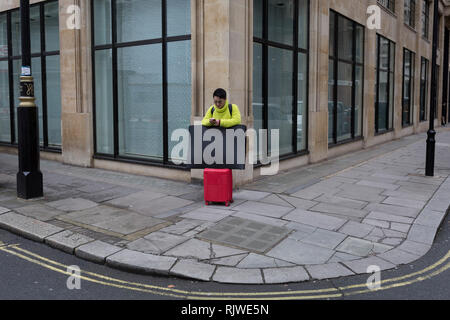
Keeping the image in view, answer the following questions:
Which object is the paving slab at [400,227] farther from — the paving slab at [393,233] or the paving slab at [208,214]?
the paving slab at [208,214]

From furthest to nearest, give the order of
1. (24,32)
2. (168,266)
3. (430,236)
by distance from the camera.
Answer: (24,32)
(430,236)
(168,266)

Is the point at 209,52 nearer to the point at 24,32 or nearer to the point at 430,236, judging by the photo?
the point at 24,32

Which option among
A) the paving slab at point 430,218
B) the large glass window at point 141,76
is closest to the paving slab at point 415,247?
the paving slab at point 430,218

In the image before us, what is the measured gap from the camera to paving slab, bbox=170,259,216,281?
15.0 feet

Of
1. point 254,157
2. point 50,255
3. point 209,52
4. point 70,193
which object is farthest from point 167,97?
point 50,255

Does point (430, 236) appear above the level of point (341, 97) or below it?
below

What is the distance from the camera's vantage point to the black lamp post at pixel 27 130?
298 inches

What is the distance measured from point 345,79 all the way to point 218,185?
944 cm

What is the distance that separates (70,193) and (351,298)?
19.2ft

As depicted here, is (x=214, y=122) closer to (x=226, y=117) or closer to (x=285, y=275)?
(x=226, y=117)

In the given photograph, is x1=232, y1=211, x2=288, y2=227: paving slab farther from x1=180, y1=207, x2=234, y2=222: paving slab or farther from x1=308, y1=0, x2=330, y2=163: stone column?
x1=308, y1=0, x2=330, y2=163: stone column

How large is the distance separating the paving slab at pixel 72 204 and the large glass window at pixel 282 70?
4.32 m

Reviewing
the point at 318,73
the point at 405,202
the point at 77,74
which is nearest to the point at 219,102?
the point at 405,202
